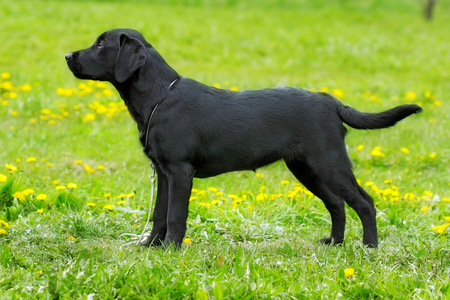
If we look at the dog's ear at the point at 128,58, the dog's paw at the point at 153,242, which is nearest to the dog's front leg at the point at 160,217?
the dog's paw at the point at 153,242

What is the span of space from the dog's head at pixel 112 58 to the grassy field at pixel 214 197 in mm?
1143

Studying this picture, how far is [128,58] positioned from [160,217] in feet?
3.84

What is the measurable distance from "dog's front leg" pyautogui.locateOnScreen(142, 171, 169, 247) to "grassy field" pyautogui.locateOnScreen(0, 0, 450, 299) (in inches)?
9.4

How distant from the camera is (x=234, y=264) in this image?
337cm

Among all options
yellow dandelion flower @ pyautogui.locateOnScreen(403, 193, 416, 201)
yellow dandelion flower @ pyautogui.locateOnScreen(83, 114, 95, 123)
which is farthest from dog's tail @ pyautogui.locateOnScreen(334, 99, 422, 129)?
yellow dandelion flower @ pyautogui.locateOnScreen(83, 114, 95, 123)

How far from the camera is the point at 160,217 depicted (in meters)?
4.01

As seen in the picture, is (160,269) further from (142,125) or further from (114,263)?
(142,125)

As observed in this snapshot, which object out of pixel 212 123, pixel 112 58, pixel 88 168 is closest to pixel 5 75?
pixel 88 168

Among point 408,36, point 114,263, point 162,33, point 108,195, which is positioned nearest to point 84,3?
point 162,33

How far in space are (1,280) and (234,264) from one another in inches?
52.7

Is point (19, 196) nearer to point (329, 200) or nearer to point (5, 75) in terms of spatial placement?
point (329, 200)

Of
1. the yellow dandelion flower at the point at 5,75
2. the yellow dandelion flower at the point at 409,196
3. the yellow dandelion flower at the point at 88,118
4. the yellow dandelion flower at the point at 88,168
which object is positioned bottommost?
the yellow dandelion flower at the point at 409,196

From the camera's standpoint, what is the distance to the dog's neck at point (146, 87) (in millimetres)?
3711

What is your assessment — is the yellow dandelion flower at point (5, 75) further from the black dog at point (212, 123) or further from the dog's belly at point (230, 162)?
the dog's belly at point (230, 162)
